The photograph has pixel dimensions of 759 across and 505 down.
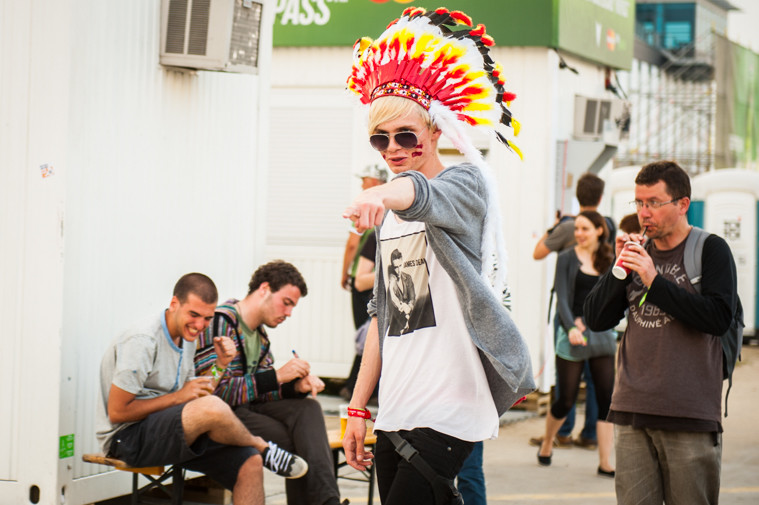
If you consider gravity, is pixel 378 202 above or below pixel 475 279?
above

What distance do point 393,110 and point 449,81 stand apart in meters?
0.22

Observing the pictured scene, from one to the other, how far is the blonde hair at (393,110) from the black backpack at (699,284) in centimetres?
142

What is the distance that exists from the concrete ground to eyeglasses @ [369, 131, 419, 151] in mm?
3708

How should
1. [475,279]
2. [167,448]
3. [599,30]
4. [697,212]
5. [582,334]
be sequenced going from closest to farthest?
[475,279] < [167,448] < [582,334] < [599,30] < [697,212]

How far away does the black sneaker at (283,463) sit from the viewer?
16.9 ft

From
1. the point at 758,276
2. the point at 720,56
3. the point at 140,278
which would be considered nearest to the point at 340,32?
the point at 140,278

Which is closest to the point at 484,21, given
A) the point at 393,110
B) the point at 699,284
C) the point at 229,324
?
the point at 229,324

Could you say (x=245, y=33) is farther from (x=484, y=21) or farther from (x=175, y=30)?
(x=484, y=21)

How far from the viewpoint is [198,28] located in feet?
18.5

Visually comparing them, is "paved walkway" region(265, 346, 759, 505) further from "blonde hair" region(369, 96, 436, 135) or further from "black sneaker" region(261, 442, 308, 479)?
"blonde hair" region(369, 96, 436, 135)

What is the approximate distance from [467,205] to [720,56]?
20.4 m

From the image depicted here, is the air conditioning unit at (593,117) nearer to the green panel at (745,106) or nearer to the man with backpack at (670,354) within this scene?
the man with backpack at (670,354)

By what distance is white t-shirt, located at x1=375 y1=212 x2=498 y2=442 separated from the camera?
2936mm

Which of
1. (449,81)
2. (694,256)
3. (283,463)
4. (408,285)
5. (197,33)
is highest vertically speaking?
(197,33)
